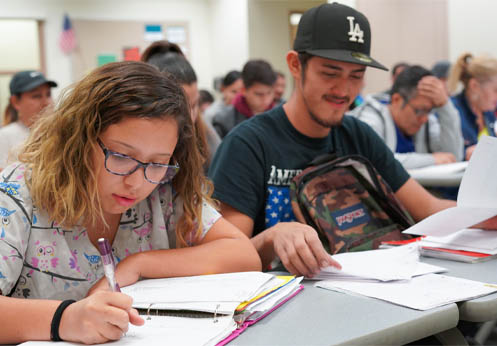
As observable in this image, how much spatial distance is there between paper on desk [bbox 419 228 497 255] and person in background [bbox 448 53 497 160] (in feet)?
7.99

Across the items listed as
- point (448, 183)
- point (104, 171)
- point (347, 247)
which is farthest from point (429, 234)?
point (448, 183)

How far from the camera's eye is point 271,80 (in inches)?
169

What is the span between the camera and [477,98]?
3.78 metres

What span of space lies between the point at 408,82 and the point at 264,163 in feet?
5.89

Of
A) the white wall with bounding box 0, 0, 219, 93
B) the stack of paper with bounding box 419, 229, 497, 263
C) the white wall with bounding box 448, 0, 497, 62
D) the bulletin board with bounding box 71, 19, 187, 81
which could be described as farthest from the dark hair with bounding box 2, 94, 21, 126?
the white wall with bounding box 448, 0, 497, 62

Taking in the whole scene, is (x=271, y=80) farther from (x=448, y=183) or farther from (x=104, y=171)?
(x=104, y=171)

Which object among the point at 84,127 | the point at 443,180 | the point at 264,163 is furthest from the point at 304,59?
the point at 443,180

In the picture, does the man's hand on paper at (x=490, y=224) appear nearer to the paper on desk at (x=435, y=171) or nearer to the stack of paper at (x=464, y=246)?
the stack of paper at (x=464, y=246)

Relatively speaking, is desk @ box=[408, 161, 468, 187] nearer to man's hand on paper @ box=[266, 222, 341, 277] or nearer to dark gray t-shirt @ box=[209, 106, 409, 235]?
dark gray t-shirt @ box=[209, 106, 409, 235]

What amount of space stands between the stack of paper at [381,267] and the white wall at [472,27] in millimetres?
4360

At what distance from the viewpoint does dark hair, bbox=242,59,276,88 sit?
14.0 feet

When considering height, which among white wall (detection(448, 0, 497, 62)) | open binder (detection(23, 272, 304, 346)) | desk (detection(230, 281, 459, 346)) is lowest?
desk (detection(230, 281, 459, 346))

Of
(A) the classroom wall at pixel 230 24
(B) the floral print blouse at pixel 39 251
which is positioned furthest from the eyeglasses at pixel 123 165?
(A) the classroom wall at pixel 230 24

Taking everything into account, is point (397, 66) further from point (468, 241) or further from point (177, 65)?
point (468, 241)
